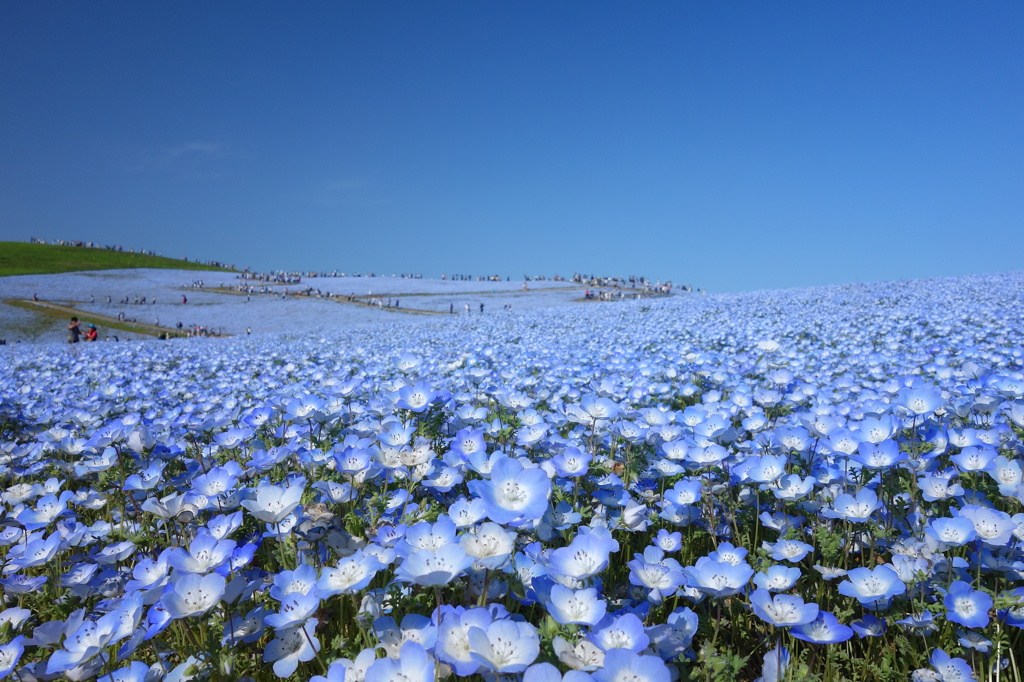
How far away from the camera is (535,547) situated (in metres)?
1.76

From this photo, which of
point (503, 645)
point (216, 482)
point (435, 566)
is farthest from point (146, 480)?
point (503, 645)

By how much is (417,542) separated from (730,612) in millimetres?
1261

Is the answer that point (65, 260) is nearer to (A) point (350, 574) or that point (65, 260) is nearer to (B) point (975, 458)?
(A) point (350, 574)

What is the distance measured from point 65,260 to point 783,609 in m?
80.5

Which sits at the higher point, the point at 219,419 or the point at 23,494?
the point at 219,419

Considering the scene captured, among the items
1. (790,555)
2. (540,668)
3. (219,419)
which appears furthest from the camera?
(219,419)

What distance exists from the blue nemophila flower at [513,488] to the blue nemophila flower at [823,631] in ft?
2.71

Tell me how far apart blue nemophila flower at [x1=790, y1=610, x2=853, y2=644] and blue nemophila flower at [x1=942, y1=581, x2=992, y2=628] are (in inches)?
13.3

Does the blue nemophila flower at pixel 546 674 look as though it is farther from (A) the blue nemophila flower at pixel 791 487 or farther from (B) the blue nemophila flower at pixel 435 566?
(A) the blue nemophila flower at pixel 791 487

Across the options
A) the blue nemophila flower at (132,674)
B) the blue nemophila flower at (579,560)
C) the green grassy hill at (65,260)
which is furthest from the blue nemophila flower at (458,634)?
the green grassy hill at (65,260)

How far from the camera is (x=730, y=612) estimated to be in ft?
6.66

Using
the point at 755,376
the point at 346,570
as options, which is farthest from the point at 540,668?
the point at 755,376

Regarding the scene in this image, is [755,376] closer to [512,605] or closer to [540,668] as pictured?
[512,605]

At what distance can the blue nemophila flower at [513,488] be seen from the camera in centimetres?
162
